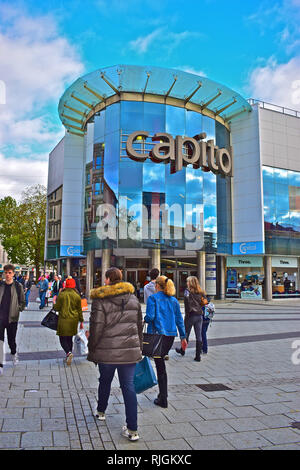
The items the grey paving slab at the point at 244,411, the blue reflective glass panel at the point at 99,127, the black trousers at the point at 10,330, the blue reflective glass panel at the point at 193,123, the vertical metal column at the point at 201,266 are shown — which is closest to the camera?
the grey paving slab at the point at 244,411

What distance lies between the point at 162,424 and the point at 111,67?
25.4 metres

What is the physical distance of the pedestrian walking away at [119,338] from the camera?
388 cm

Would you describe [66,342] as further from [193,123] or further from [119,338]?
[193,123]

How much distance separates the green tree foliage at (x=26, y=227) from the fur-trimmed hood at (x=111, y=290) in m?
47.1

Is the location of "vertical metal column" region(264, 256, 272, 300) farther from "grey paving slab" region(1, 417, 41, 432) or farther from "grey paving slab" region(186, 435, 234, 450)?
"grey paving slab" region(1, 417, 41, 432)

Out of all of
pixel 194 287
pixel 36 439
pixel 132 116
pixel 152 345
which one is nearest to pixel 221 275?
pixel 132 116

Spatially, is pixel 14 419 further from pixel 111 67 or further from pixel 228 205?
pixel 228 205

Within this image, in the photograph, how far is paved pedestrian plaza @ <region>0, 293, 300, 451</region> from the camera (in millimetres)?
3805

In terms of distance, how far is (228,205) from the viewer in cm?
3148

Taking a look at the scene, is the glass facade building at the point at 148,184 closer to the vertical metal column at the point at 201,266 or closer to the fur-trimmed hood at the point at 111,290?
the vertical metal column at the point at 201,266

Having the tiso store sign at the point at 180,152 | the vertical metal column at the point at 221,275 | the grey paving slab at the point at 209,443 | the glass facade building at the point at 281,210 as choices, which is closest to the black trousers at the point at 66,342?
the grey paving slab at the point at 209,443
